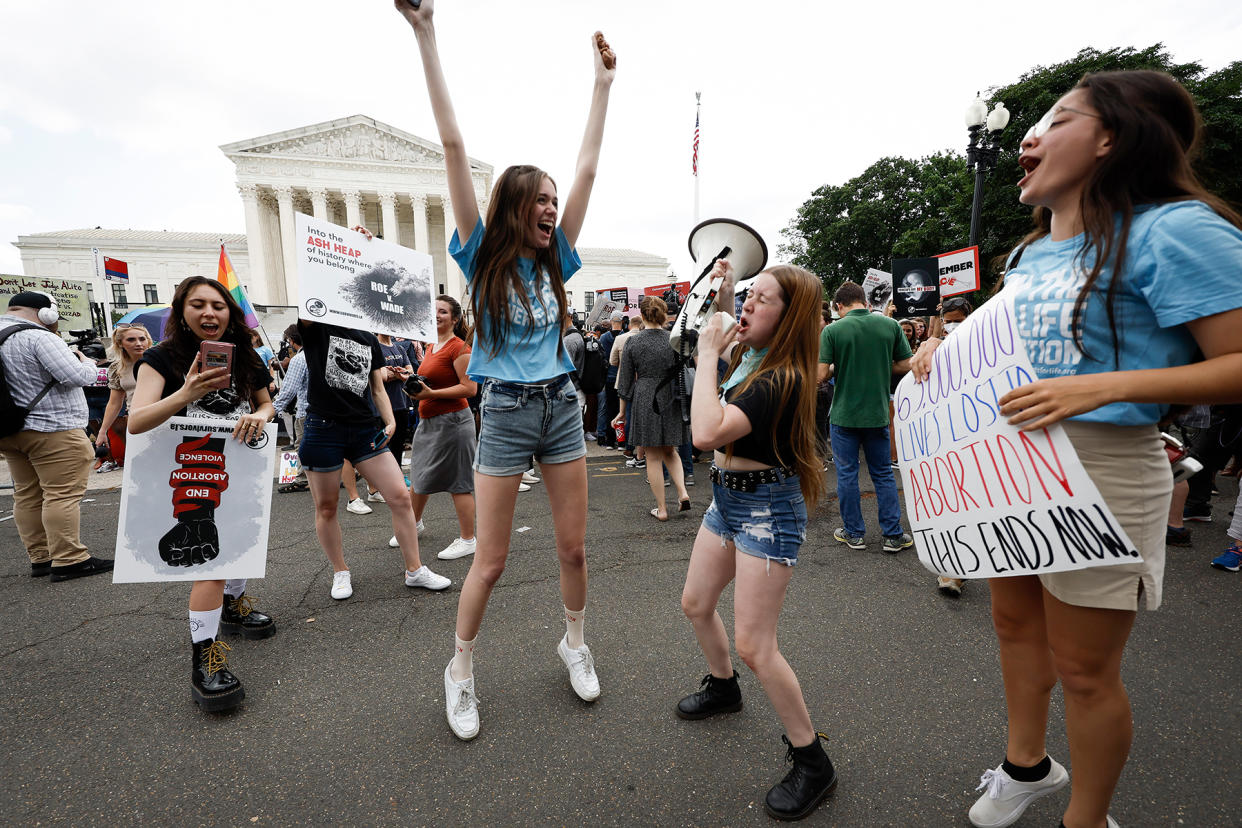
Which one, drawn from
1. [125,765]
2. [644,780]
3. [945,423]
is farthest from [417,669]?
→ [945,423]

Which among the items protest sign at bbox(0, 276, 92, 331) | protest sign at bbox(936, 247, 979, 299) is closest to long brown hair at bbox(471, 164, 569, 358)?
protest sign at bbox(936, 247, 979, 299)

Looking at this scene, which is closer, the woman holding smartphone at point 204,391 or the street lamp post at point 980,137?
the woman holding smartphone at point 204,391

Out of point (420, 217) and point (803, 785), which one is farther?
point (420, 217)

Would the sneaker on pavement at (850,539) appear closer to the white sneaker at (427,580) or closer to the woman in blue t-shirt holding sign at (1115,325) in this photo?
the woman in blue t-shirt holding sign at (1115,325)

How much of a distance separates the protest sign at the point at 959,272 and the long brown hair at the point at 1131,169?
7.61 m

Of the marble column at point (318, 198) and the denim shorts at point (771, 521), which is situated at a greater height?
the marble column at point (318, 198)

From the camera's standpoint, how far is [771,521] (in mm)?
1767

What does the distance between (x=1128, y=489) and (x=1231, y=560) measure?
151 inches

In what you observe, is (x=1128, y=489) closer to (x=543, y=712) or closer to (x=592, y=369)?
(x=543, y=712)

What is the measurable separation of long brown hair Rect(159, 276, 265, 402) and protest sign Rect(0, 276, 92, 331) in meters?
11.2

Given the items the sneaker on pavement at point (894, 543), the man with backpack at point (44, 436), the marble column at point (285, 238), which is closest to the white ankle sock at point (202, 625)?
the man with backpack at point (44, 436)

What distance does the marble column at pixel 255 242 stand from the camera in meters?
44.9

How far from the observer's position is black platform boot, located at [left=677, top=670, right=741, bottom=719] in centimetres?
225

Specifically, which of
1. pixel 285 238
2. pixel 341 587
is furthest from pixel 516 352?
pixel 285 238
